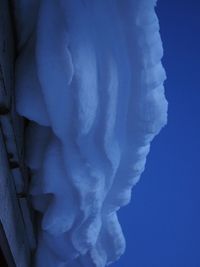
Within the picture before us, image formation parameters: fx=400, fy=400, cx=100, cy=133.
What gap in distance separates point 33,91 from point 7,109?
0.15ft

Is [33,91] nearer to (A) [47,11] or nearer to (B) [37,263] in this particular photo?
(A) [47,11]

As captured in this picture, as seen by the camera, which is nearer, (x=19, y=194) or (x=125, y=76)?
(x=125, y=76)

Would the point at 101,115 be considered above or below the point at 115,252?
above

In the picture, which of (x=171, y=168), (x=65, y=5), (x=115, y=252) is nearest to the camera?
(x=65, y=5)

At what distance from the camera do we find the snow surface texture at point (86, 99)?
1.42 ft

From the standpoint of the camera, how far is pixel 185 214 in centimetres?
103

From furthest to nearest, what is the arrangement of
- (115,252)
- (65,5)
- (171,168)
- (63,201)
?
(171,168)
(115,252)
(63,201)
(65,5)

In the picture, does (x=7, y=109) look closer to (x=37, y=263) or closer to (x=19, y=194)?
(x=19, y=194)

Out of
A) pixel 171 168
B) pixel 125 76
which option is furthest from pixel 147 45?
pixel 171 168

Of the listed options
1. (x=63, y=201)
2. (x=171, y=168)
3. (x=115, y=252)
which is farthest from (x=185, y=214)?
(x=63, y=201)

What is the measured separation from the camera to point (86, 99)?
1.52ft

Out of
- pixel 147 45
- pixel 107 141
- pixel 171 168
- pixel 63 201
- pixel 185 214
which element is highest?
pixel 147 45

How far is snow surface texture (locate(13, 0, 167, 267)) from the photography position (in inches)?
17.1

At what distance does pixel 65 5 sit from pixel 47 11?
0.02m
